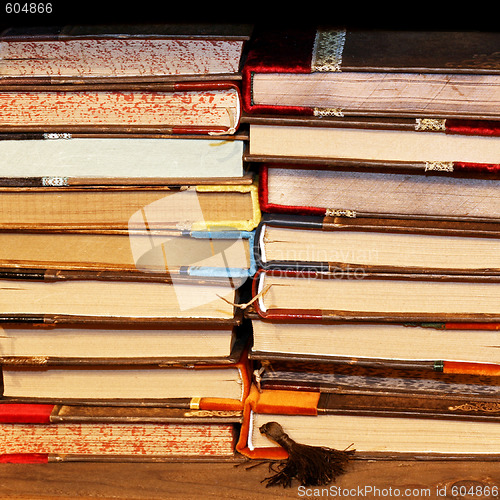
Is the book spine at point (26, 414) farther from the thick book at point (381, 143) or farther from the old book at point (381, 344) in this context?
the thick book at point (381, 143)

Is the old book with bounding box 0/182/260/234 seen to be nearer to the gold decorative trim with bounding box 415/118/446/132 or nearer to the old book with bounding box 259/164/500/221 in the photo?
the old book with bounding box 259/164/500/221

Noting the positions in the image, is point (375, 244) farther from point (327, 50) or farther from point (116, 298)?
point (116, 298)

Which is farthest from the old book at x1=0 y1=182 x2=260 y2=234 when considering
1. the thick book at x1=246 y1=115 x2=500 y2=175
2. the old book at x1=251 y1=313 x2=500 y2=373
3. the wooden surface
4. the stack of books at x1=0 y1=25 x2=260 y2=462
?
the wooden surface

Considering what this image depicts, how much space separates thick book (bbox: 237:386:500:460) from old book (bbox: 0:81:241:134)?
1.78ft

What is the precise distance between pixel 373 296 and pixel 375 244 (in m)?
0.10

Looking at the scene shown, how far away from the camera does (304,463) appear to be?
50.0 inches

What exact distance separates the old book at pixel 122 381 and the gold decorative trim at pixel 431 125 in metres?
0.55

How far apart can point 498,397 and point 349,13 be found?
0.88 metres

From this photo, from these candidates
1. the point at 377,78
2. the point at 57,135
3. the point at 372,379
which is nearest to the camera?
the point at 377,78

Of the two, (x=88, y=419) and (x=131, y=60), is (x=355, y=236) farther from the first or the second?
(x=88, y=419)

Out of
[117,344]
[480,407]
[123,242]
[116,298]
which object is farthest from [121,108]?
[480,407]

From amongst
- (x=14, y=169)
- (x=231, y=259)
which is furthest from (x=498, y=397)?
(x=14, y=169)

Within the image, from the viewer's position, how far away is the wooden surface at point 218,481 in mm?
1257

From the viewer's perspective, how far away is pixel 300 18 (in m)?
1.50
